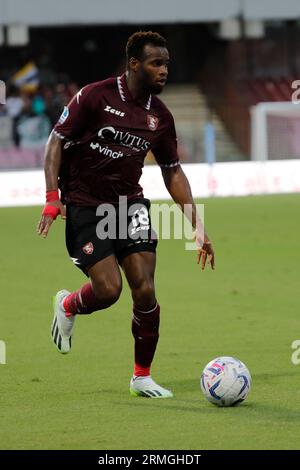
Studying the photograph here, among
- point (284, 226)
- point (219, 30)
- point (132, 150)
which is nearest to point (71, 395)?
point (132, 150)

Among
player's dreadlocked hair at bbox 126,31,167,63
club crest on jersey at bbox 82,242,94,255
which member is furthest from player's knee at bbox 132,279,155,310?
player's dreadlocked hair at bbox 126,31,167,63

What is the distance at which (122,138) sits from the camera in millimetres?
8305

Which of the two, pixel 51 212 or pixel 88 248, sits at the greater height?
pixel 51 212

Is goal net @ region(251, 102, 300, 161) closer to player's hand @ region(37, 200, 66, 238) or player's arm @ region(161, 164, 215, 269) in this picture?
player's arm @ region(161, 164, 215, 269)

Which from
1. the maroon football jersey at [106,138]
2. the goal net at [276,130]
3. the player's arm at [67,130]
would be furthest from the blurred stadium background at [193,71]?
the player's arm at [67,130]

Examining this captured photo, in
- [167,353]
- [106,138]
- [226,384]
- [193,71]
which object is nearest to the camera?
[226,384]

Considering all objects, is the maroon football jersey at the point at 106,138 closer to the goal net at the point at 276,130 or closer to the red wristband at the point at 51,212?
the red wristband at the point at 51,212

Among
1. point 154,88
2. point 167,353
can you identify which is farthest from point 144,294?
point 167,353

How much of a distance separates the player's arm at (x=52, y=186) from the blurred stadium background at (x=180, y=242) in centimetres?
123

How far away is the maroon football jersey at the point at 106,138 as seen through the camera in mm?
8250

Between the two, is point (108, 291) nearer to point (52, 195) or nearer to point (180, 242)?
point (52, 195)

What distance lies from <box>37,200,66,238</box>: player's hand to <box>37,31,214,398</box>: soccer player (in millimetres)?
17

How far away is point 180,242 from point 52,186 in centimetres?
1199

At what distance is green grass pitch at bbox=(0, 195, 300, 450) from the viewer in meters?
6.98
